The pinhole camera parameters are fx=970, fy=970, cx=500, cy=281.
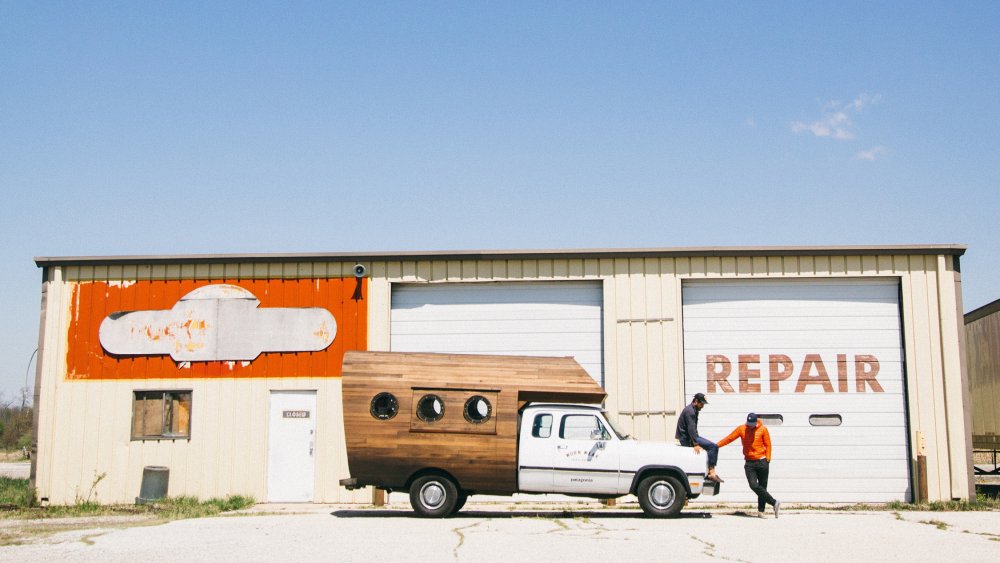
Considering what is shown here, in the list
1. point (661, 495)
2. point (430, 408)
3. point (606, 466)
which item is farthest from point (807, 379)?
point (430, 408)

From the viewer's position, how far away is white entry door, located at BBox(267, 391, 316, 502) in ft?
60.6

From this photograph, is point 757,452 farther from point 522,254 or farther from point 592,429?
point 522,254

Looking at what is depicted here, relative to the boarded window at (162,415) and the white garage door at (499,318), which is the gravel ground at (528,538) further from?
the white garage door at (499,318)

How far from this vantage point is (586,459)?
Answer: 1447 cm

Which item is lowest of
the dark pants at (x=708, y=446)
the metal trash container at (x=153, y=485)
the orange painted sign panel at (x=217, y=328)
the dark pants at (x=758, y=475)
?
the metal trash container at (x=153, y=485)

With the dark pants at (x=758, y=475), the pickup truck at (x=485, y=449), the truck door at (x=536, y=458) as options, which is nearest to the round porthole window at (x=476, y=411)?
the pickup truck at (x=485, y=449)

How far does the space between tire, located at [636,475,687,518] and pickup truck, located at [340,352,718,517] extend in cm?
1

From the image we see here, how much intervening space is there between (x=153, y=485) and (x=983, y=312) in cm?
1848

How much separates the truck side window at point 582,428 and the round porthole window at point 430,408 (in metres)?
Answer: 1.87

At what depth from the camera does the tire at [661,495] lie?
14.5m

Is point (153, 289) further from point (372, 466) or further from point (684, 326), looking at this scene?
point (684, 326)

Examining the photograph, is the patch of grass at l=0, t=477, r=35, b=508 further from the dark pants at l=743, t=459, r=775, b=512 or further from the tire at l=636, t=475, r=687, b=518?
the dark pants at l=743, t=459, r=775, b=512

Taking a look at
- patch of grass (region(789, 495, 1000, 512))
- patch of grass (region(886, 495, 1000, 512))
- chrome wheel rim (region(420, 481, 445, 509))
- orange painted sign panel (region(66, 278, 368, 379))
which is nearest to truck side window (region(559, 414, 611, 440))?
chrome wheel rim (region(420, 481, 445, 509))

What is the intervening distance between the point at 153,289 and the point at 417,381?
7400 millimetres
